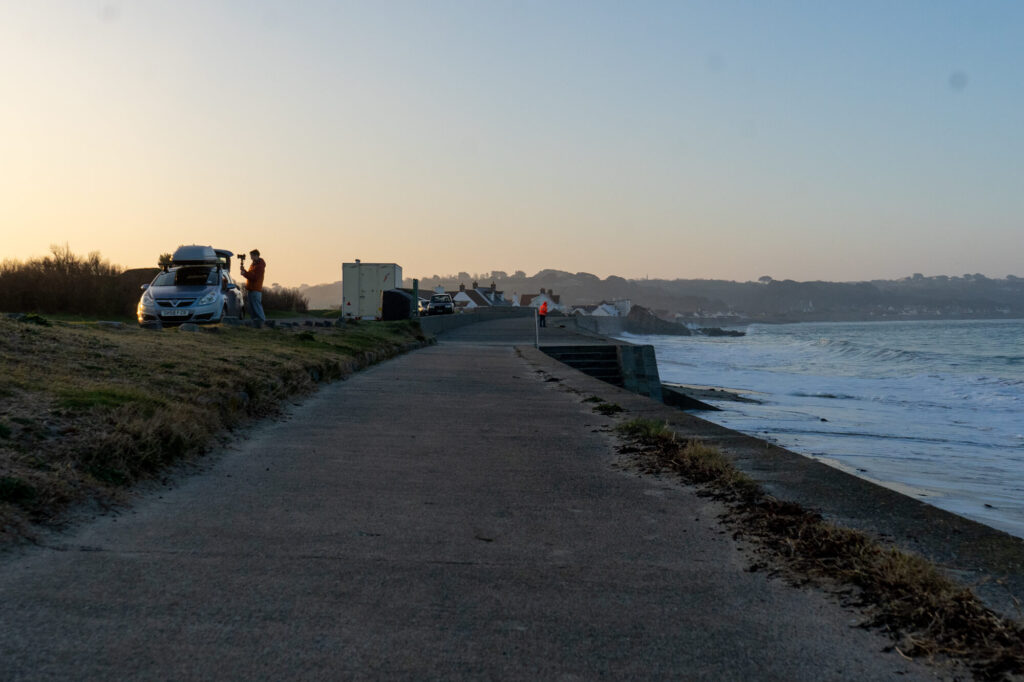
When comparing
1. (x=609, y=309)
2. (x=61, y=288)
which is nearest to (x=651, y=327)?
(x=609, y=309)

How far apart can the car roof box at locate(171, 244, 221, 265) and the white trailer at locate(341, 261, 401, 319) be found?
64.2ft

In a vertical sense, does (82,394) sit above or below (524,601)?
above

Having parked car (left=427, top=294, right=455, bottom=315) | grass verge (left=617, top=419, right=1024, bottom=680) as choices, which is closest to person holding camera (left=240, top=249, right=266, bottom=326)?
grass verge (left=617, top=419, right=1024, bottom=680)

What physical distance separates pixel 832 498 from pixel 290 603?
339 centimetres

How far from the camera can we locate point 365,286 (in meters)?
41.6

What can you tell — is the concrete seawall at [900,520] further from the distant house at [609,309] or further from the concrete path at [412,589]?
the distant house at [609,309]

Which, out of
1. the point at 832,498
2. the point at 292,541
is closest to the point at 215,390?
the point at 292,541

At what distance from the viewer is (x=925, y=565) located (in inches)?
150

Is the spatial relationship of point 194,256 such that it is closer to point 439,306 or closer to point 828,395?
point 828,395

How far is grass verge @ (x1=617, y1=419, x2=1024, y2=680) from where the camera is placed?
310cm

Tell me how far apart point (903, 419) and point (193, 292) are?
1613cm

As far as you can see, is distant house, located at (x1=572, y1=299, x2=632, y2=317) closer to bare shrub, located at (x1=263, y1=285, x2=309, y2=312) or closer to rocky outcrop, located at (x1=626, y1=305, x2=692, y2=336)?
rocky outcrop, located at (x1=626, y1=305, x2=692, y2=336)

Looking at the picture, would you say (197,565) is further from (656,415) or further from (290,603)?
(656,415)

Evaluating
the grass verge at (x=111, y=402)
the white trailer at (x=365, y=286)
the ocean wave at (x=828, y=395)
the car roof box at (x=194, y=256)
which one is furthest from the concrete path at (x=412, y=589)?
the white trailer at (x=365, y=286)
